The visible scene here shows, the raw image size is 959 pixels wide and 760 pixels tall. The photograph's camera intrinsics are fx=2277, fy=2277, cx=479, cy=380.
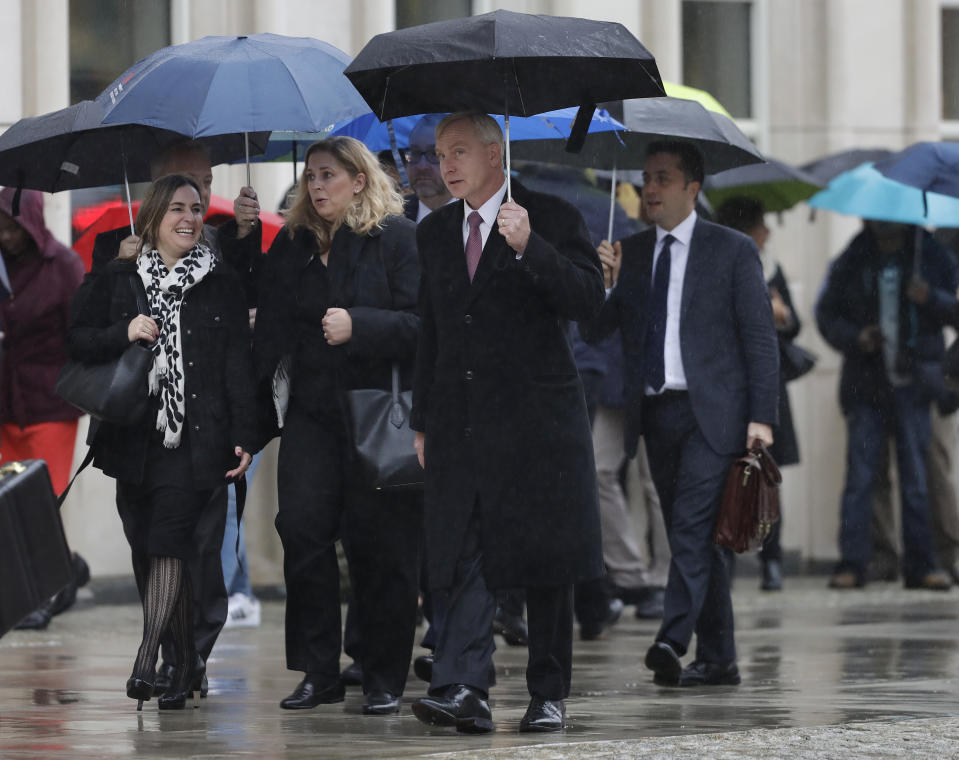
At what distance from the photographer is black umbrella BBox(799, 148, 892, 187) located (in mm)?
13859

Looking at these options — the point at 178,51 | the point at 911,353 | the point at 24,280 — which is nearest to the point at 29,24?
the point at 24,280

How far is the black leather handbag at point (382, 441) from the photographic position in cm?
751

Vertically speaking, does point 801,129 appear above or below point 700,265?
above

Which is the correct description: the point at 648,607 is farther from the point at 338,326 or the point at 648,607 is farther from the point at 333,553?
the point at 338,326

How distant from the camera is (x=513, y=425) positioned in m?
7.10

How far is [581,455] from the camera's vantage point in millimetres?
7191

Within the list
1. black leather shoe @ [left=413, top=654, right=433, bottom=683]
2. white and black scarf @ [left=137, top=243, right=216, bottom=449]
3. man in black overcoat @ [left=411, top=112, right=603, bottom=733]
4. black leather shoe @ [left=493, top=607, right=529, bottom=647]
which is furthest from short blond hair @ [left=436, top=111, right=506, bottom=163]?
black leather shoe @ [left=493, top=607, right=529, bottom=647]

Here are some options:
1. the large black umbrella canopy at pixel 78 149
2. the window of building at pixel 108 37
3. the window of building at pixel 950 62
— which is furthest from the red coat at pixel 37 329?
the window of building at pixel 950 62

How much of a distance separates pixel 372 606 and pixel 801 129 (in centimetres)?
805

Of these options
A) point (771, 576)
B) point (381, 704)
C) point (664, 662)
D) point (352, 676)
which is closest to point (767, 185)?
point (771, 576)

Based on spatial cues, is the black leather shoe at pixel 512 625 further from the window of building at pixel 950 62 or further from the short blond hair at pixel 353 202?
the window of building at pixel 950 62

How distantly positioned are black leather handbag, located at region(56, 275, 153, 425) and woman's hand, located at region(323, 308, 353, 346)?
630 millimetres

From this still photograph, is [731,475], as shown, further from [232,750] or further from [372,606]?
[232,750]

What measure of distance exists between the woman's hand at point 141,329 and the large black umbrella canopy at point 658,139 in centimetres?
198
